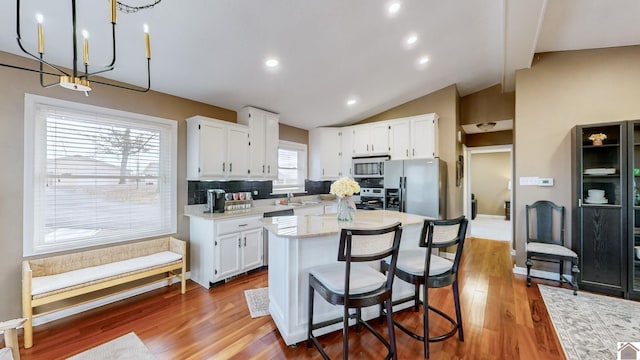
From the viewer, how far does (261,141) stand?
13.6ft

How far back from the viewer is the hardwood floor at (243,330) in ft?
6.76

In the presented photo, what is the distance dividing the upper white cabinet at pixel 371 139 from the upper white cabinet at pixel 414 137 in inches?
4.7

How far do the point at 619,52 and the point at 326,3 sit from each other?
3832mm

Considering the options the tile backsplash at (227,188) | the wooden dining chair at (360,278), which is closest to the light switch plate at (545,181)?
the wooden dining chair at (360,278)

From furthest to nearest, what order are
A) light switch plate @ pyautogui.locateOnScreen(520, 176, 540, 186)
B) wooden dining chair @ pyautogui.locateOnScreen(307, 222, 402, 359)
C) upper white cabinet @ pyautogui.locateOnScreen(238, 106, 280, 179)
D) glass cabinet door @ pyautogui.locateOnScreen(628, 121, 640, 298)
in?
1. upper white cabinet @ pyautogui.locateOnScreen(238, 106, 280, 179)
2. light switch plate @ pyautogui.locateOnScreen(520, 176, 540, 186)
3. glass cabinet door @ pyautogui.locateOnScreen(628, 121, 640, 298)
4. wooden dining chair @ pyautogui.locateOnScreen(307, 222, 402, 359)

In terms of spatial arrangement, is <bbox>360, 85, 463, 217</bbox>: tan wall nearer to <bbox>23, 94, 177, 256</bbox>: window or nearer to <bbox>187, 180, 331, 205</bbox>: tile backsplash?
<bbox>187, 180, 331, 205</bbox>: tile backsplash

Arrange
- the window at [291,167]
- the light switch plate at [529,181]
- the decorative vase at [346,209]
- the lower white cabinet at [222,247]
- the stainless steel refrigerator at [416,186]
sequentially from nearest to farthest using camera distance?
the decorative vase at [346,209] < the lower white cabinet at [222,247] < the light switch plate at [529,181] < the stainless steel refrigerator at [416,186] < the window at [291,167]

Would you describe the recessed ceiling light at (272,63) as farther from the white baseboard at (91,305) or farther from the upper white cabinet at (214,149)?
the white baseboard at (91,305)

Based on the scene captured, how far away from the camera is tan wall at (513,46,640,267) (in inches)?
130

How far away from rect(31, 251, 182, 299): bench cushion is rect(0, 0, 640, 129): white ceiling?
1.81 m

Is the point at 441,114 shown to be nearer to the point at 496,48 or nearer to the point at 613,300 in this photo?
the point at 496,48

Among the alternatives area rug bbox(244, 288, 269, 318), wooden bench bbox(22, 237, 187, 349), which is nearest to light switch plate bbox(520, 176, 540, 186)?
area rug bbox(244, 288, 269, 318)

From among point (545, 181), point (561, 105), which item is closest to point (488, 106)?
point (561, 105)

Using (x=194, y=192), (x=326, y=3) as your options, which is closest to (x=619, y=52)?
(x=326, y=3)
